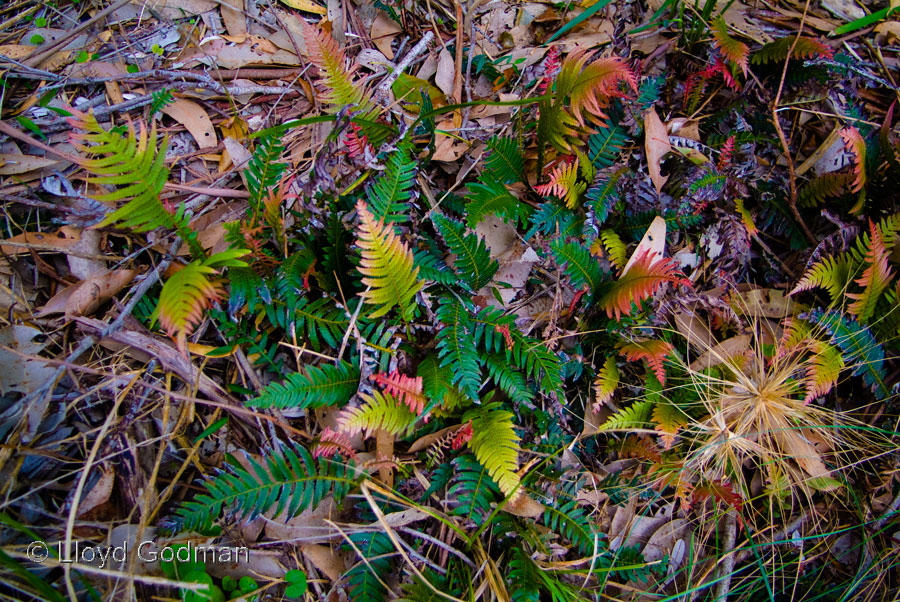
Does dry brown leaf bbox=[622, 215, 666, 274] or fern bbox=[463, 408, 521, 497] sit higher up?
dry brown leaf bbox=[622, 215, 666, 274]

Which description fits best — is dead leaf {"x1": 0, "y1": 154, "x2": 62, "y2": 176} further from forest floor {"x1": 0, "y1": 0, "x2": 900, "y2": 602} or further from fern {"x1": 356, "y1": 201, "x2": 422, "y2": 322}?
fern {"x1": 356, "y1": 201, "x2": 422, "y2": 322}

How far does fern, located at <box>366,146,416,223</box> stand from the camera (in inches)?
77.5

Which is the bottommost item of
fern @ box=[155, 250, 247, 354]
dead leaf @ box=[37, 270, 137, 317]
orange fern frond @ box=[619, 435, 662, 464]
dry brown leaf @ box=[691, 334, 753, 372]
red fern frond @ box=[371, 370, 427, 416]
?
orange fern frond @ box=[619, 435, 662, 464]

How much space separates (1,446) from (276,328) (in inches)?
39.3

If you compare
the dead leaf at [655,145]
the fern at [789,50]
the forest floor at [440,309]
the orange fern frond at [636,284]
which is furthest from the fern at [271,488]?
the fern at [789,50]

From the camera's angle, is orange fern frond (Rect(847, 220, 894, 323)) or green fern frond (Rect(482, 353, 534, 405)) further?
orange fern frond (Rect(847, 220, 894, 323))

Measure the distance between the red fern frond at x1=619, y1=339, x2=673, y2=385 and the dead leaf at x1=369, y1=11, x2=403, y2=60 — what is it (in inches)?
70.9

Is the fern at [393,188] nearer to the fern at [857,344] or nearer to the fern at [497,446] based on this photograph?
the fern at [497,446]

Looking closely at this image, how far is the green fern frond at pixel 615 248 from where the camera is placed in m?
2.19

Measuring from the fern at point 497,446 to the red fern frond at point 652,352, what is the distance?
22.2 inches

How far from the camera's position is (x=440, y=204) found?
87.4 inches

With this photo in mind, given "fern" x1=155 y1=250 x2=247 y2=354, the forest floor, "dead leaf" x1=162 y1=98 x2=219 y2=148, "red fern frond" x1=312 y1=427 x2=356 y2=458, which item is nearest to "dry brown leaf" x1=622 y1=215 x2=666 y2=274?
the forest floor

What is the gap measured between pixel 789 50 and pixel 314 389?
2.51m

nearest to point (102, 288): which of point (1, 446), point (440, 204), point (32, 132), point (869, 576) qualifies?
point (1, 446)
